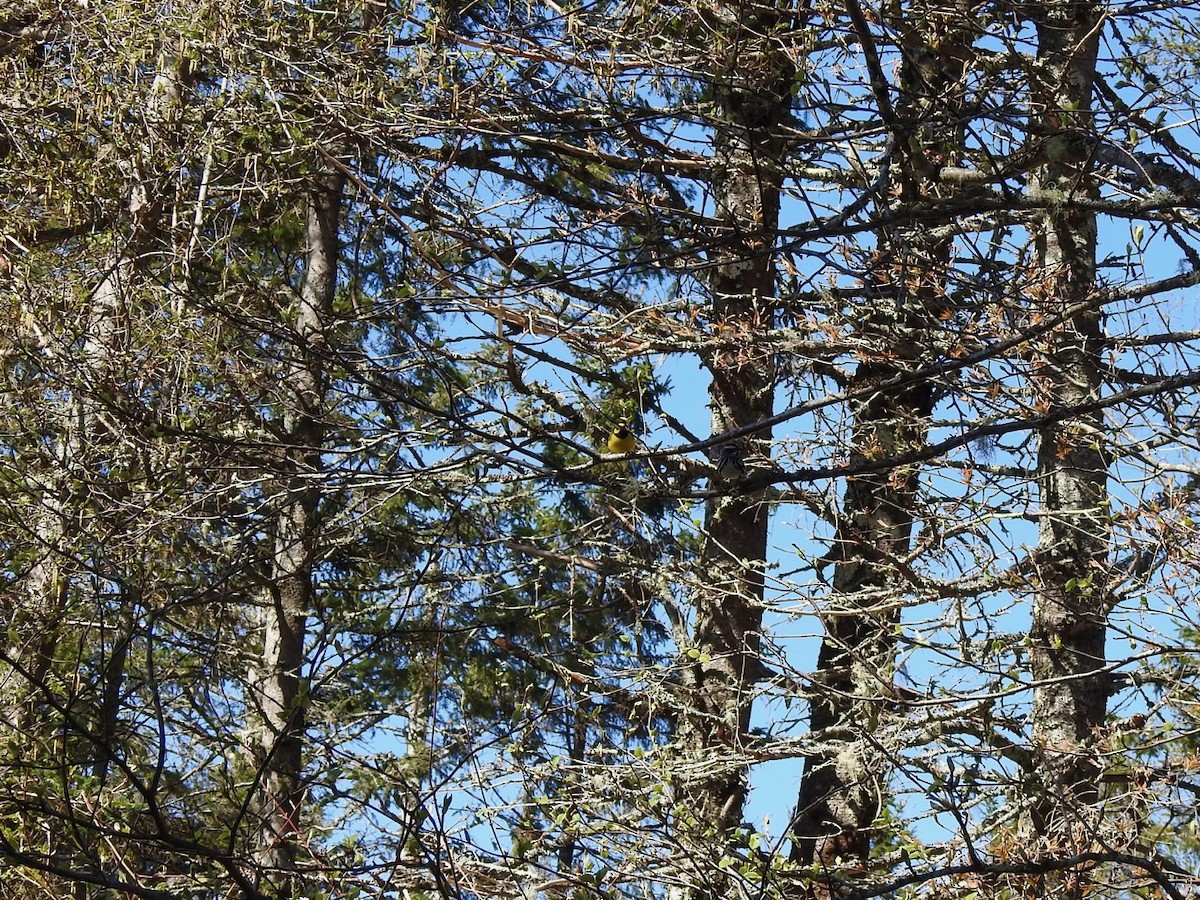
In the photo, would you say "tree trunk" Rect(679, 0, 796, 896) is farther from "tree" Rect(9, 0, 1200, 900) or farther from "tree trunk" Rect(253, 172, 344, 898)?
"tree trunk" Rect(253, 172, 344, 898)

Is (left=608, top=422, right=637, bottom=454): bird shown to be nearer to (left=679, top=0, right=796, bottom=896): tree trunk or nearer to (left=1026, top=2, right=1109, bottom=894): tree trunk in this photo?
(left=679, top=0, right=796, bottom=896): tree trunk

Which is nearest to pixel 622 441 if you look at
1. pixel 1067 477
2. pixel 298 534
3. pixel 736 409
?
pixel 736 409

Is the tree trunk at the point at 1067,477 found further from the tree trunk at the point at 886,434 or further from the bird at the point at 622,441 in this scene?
the bird at the point at 622,441

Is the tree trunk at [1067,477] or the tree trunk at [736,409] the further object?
the tree trunk at [736,409]

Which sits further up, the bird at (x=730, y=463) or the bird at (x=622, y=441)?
the bird at (x=730, y=463)

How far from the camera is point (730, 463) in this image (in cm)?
691

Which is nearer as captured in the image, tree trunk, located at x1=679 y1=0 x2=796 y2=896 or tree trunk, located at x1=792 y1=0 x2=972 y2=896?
tree trunk, located at x1=792 y1=0 x2=972 y2=896

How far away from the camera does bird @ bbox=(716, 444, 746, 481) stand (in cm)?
688

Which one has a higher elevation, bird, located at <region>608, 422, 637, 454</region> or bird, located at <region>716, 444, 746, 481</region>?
bird, located at <region>716, 444, 746, 481</region>

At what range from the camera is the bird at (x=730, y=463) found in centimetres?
688

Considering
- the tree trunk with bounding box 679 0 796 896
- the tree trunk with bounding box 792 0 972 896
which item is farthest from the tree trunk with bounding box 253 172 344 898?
the tree trunk with bounding box 792 0 972 896

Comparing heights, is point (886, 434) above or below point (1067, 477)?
above

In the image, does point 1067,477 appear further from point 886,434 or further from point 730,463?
point 730,463

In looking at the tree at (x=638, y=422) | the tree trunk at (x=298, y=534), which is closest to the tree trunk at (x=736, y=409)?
the tree at (x=638, y=422)
